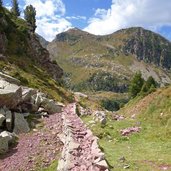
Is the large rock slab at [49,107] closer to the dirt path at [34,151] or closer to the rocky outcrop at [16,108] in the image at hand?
the rocky outcrop at [16,108]

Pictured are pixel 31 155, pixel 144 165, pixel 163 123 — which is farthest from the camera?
pixel 163 123

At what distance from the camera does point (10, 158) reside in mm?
27266

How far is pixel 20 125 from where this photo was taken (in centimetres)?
3422

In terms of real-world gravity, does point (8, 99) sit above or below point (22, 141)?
above

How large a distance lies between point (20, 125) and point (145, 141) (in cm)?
1159

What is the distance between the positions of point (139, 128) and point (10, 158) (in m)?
13.1

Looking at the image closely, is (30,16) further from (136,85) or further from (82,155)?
(82,155)

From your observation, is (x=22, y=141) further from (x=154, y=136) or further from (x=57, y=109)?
(x=57, y=109)

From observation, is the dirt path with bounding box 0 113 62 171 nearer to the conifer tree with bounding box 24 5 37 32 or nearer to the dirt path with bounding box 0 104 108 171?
the dirt path with bounding box 0 104 108 171

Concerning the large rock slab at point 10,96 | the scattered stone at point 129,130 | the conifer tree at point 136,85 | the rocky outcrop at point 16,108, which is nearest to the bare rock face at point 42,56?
the conifer tree at point 136,85

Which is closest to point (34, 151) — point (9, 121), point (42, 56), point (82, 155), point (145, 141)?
point (9, 121)

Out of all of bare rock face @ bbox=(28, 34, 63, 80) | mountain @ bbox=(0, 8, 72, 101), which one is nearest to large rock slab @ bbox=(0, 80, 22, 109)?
mountain @ bbox=(0, 8, 72, 101)

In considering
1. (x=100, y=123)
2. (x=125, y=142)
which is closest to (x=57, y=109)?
(x=100, y=123)

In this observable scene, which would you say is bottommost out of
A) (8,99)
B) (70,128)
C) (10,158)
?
(10,158)
